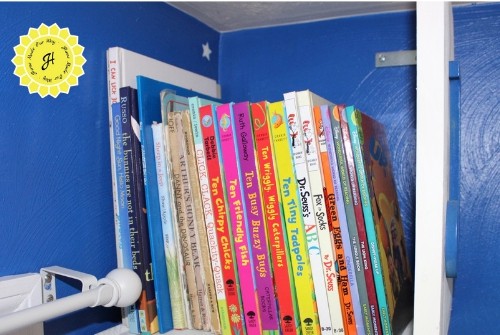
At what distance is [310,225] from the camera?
72cm

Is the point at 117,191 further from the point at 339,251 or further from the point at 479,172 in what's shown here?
the point at 479,172

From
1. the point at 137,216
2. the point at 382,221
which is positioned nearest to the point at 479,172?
the point at 382,221

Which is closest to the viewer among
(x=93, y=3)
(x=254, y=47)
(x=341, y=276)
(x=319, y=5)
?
(x=341, y=276)

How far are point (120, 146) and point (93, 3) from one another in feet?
0.78

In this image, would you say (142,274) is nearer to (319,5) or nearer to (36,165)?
(36,165)

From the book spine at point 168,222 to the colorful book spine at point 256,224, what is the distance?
0.12 metres

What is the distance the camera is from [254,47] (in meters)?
1.12

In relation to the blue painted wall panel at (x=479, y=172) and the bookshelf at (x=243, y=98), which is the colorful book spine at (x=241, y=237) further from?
the blue painted wall panel at (x=479, y=172)

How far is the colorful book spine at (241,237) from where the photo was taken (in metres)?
0.74

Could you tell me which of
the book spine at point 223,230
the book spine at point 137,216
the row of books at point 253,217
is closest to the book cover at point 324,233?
the row of books at point 253,217

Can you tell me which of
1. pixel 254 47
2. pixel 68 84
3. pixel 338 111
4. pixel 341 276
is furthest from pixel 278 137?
pixel 254 47

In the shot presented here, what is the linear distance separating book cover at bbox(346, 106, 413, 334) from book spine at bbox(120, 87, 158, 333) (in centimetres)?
31

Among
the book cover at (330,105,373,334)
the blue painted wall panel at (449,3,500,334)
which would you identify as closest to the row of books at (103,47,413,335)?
the book cover at (330,105,373,334)

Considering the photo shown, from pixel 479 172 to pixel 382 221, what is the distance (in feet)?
1.00
